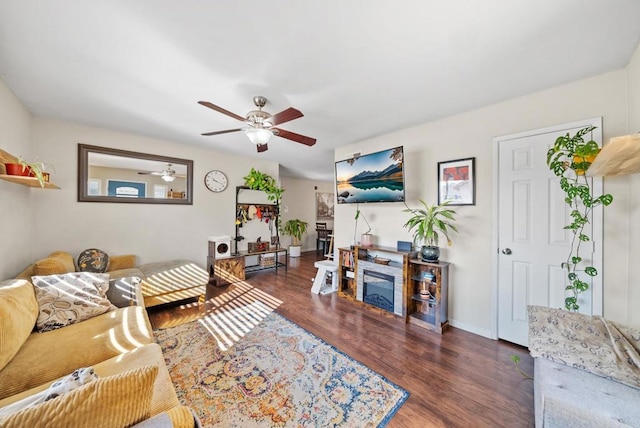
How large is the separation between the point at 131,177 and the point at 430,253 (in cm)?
443

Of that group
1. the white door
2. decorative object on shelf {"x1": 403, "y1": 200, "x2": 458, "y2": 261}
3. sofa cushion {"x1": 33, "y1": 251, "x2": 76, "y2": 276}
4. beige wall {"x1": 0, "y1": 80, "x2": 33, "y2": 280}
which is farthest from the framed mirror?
the white door

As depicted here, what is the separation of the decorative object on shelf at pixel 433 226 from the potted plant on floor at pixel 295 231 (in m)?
4.17

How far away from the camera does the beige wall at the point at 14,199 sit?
2.08 meters

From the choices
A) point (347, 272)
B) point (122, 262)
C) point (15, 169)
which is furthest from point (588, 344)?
point (122, 262)

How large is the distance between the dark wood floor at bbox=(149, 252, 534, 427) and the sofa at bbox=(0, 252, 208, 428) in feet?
2.84

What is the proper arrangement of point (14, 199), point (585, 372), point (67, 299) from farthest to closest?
1. point (14, 199)
2. point (67, 299)
3. point (585, 372)

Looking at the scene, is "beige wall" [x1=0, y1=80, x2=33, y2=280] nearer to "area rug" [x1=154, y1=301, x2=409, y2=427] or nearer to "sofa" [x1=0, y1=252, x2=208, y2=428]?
"sofa" [x1=0, y1=252, x2=208, y2=428]

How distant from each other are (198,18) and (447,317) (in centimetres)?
357

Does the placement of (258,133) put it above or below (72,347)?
above

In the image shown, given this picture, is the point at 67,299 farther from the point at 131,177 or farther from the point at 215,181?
the point at 215,181

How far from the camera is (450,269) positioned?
2.72 metres

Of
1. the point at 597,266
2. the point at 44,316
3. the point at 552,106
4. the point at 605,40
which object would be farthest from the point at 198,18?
the point at 597,266

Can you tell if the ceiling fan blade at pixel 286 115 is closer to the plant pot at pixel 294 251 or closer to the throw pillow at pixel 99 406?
the throw pillow at pixel 99 406

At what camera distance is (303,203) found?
289 inches
